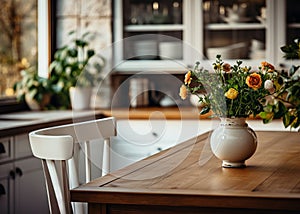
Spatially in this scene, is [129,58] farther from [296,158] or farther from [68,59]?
[296,158]

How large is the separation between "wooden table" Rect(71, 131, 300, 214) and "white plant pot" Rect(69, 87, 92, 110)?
247 cm

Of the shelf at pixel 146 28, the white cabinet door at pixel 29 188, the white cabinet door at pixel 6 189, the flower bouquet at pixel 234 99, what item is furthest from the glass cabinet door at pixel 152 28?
the flower bouquet at pixel 234 99

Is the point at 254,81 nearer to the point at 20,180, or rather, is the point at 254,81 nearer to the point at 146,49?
the point at 20,180

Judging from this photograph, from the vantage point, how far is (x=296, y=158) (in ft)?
8.34

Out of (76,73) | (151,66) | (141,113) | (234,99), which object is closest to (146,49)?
(151,66)

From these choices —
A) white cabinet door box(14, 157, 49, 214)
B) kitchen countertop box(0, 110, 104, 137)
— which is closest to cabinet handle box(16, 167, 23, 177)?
white cabinet door box(14, 157, 49, 214)

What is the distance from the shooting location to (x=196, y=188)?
1929 mm

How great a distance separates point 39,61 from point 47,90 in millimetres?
341

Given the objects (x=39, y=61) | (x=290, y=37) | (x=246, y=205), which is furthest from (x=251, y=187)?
(x=39, y=61)

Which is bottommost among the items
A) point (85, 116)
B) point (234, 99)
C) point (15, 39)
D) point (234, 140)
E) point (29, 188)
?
point (29, 188)

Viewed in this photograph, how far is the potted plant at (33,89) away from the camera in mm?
4809

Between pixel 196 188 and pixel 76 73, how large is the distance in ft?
10.3

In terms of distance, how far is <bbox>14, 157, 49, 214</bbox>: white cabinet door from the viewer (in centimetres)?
369

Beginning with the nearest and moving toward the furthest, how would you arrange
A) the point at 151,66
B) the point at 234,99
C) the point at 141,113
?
the point at 234,99
the point at 141,113
the point at 151,66
